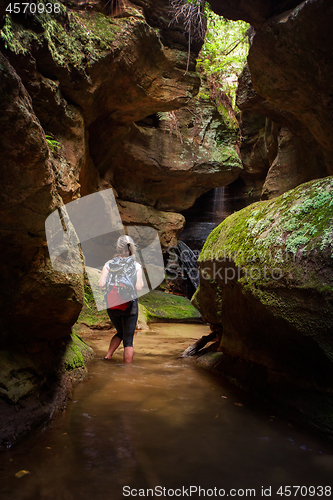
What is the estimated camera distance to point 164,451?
1853 millimetres

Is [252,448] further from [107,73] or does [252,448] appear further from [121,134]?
[121,134]

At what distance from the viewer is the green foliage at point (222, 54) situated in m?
8.99

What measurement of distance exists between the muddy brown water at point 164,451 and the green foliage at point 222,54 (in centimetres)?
905

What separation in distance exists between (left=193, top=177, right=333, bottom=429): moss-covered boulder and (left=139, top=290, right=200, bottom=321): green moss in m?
6.60

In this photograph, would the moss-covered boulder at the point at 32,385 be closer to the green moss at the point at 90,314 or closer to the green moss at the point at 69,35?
the green moss at the point at 90,314

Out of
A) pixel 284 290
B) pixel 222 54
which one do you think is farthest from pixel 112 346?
pixel 222 54

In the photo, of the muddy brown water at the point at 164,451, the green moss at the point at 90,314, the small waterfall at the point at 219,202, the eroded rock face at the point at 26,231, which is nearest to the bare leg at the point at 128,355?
the muddy brown water at the point at 164,451

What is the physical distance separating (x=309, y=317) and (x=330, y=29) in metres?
4.06

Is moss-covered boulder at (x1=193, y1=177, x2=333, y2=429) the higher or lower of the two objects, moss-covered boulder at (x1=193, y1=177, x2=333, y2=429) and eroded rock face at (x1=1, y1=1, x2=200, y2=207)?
the lower

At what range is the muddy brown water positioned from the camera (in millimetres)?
1497

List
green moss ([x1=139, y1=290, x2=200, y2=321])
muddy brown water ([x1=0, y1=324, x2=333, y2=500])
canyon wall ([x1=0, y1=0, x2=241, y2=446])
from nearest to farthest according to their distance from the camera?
muddy brown water ([x1=0, y1=324, x2=333, y2=500]), canyon wall ([x1=0, y1=0, x2=241, y2=446]), green moss ([x1=139, y1=290, x2=200, y2=321])

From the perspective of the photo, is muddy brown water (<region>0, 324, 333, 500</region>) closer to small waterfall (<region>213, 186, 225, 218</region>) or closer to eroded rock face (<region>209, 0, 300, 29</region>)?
eroded rock face (<region>209, 0, 300, 29</region>)

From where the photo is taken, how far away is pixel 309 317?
206 cm

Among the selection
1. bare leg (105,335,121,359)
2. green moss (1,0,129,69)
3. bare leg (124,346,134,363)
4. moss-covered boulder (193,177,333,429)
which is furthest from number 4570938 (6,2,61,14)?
bare leg (124,346,134,363)
